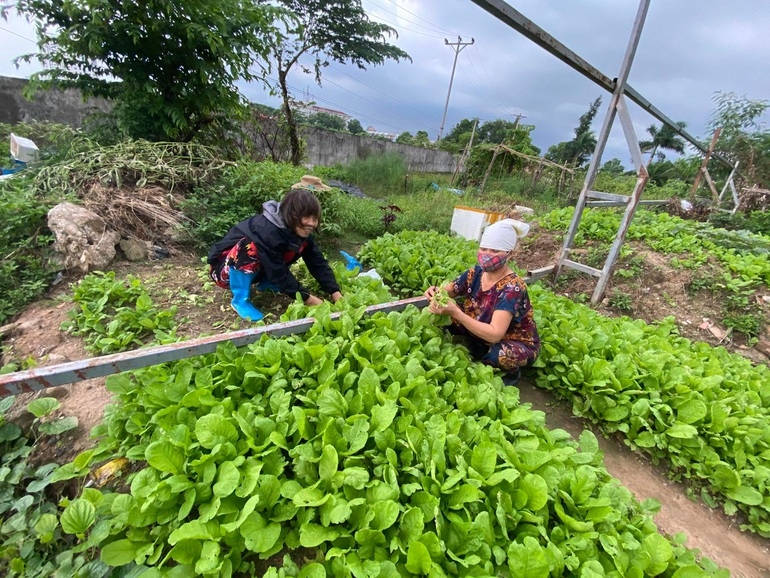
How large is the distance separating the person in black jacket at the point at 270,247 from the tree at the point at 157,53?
3.41 metres

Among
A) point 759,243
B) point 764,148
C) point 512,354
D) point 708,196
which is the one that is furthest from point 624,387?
point 708,196

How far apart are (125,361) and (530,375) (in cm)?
312

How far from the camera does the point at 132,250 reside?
13.3 ft

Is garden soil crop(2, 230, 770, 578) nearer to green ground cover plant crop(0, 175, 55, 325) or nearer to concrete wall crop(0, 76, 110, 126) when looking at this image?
green ground cover plant crop(0, 175, 55, 325)

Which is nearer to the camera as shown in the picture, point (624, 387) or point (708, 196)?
point (624, 387)

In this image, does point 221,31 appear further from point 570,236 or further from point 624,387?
point 624,387

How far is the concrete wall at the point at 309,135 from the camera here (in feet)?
27.5

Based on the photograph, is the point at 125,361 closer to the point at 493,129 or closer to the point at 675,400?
the point at 675,400

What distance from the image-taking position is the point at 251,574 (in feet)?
4.39

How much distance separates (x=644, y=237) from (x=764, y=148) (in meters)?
9.19

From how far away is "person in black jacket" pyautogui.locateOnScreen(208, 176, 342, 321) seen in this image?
2938mm

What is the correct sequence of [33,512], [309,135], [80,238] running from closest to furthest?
[33,512] < [80,238] < [309,135]

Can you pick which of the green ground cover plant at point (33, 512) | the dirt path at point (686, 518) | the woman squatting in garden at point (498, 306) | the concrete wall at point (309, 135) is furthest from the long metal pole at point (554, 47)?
the concrete wall at point (309, 135)

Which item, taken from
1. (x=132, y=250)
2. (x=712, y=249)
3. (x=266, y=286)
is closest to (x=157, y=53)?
(x=132, y=250)
